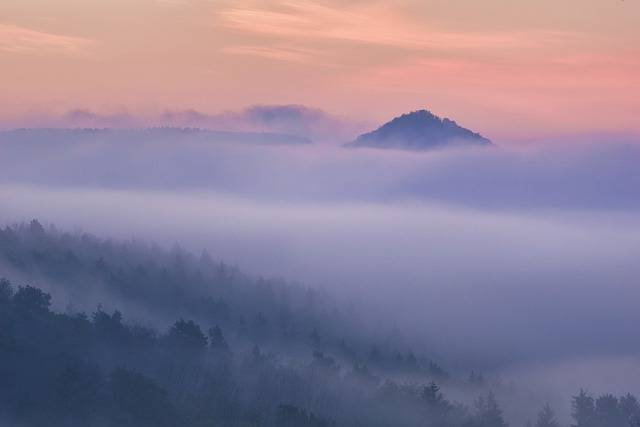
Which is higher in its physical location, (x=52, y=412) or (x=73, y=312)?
(x=73, y=312)

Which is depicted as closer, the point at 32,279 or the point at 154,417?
the point at 154,417

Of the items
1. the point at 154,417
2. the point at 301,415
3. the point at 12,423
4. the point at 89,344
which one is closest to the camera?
the point at 12,423

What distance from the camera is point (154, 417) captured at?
103 metres

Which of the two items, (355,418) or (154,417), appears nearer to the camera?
(154,417)

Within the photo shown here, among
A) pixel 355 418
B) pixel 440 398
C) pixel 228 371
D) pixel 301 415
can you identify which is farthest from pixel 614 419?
pixel 301 415

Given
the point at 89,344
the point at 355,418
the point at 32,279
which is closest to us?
the point at 89,344

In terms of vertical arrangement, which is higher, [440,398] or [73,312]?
[73,312]

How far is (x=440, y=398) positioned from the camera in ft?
511

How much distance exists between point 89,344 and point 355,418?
35.8 m

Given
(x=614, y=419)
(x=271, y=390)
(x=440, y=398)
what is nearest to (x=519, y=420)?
(x=614, y=419)

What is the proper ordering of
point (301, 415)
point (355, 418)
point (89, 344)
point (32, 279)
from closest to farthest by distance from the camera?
1. point (301, 415)
2. point (89, 344)
3. point (355, 418)
4. point (32, 279)

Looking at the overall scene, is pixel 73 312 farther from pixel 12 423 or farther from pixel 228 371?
pixel 12 423

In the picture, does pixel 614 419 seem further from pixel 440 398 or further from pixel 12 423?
pixel 12 423

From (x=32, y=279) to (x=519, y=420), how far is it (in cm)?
8591
